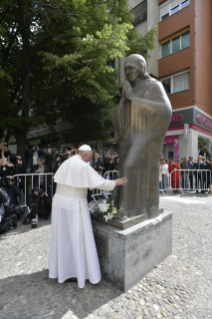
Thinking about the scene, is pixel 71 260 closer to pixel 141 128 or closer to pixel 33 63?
pixel 141 128

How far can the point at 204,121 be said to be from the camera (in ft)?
49.3

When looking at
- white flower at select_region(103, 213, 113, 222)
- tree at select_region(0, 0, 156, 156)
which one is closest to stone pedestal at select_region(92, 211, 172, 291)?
white flower at select_region(103, 213, 113, 222)

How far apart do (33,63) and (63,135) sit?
43.0 ft

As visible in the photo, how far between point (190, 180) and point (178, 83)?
8080mm

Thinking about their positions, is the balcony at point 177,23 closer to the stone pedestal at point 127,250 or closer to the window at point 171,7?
the window at point 171,7

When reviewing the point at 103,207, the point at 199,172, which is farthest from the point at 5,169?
the point at 199,172

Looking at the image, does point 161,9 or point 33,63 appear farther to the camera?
point 161,9

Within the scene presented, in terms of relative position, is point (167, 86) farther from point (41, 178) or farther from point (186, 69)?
point (41, 178)

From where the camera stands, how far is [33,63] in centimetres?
898

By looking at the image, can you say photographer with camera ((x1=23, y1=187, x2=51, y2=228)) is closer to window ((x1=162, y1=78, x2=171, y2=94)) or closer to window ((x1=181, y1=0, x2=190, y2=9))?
window ((x1=162, y1=78, x2=171, y2=94))

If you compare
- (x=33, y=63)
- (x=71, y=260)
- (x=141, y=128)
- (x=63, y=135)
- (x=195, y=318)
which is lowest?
(x=195, y=318)

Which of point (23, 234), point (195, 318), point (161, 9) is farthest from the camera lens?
point (161, 9)

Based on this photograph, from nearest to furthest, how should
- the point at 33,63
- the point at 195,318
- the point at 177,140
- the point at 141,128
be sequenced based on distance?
the point at 195,318
the point at 141,128
the point at 33,63
the point at 177,140

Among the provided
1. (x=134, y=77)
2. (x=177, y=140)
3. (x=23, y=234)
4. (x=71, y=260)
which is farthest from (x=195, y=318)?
(x=177, y=140)
